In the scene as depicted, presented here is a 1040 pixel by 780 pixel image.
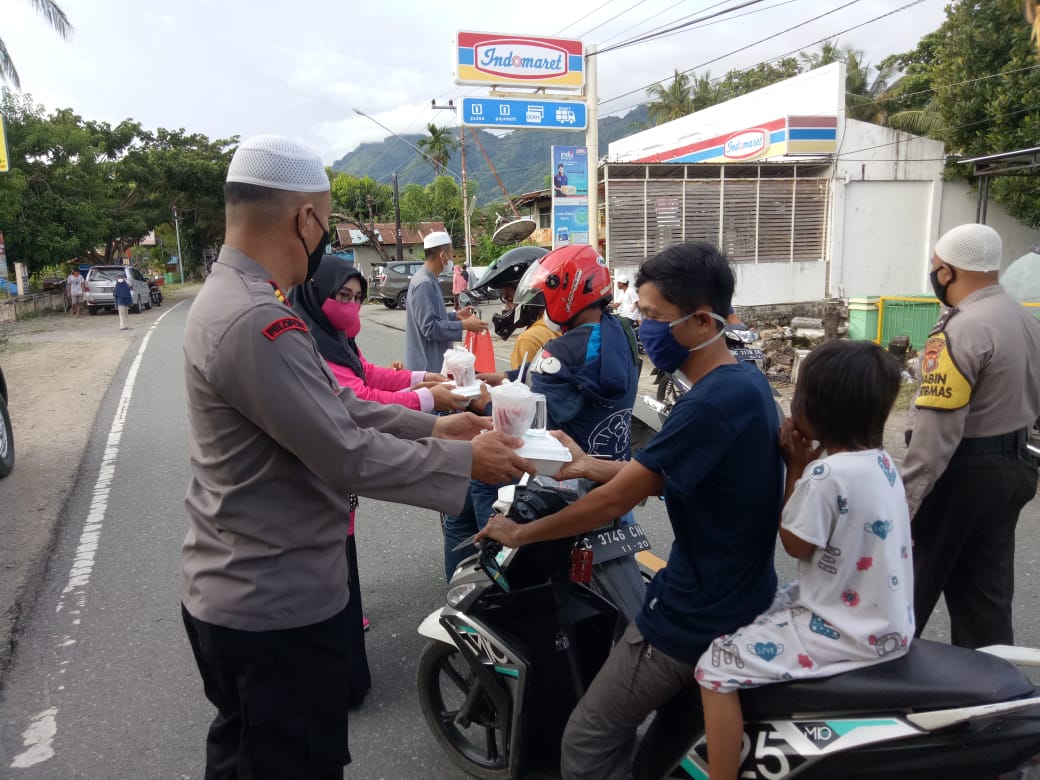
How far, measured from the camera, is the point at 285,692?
1.82 metres

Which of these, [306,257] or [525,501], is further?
[525,501]

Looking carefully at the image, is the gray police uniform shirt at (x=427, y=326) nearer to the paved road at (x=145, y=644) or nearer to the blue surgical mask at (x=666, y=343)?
the paved road at (x=145, y=644)

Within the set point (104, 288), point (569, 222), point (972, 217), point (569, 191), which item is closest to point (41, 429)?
point (569, 222)

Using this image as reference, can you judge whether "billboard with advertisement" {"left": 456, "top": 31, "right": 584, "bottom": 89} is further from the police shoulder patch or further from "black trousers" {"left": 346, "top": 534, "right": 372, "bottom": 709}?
the police shoulder patch

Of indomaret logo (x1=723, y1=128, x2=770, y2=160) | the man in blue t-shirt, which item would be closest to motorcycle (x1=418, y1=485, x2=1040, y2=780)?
the man in blue t-shirt

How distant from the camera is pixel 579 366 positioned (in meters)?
2.79

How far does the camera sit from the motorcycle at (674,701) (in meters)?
1.67

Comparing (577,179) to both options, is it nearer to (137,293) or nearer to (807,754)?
(807,754)

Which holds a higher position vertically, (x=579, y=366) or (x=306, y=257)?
(x=306, y=257)

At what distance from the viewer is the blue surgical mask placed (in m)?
1.97

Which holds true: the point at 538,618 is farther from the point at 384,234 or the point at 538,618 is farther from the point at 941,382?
the point at 384,234

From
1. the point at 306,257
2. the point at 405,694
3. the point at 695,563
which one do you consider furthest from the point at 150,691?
the point at 695,563

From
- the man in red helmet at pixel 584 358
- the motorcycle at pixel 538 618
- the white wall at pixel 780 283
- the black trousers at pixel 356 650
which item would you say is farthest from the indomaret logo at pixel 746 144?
the motorcycle at pixel 538 618

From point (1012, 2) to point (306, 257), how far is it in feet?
50.3
